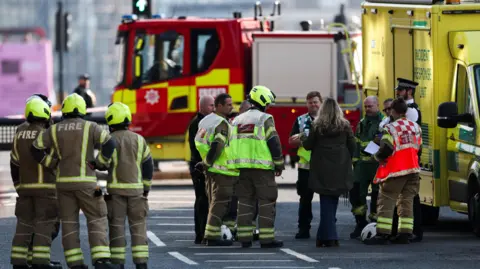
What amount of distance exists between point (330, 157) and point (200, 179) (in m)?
1.47

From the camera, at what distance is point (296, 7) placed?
146875 mm

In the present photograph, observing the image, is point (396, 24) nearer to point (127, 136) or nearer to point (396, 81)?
point (396, 81)

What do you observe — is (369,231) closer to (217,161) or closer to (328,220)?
(328,220)

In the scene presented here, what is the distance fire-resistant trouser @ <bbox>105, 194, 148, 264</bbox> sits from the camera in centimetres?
1423

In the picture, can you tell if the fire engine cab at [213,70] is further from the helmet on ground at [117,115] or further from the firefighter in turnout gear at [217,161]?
the helmet on ground at [117,115]

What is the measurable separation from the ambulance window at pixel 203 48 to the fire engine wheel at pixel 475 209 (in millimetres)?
10346

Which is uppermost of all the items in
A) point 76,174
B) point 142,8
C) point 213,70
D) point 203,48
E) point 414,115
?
point 142,8

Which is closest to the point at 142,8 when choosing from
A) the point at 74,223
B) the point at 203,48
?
the point at 203,48

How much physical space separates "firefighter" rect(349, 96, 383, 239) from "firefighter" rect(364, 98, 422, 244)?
0.77m

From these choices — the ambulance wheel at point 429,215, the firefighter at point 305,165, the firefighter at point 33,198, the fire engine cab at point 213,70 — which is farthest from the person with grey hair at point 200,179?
the fire engine cab at point 213,70

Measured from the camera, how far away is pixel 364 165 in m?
18.2

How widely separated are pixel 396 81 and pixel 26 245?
647cm

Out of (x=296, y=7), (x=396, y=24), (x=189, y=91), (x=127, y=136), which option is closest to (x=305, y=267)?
(x=127, y=136)

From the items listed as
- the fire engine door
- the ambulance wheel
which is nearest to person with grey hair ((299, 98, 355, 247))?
the ambulance wheel
